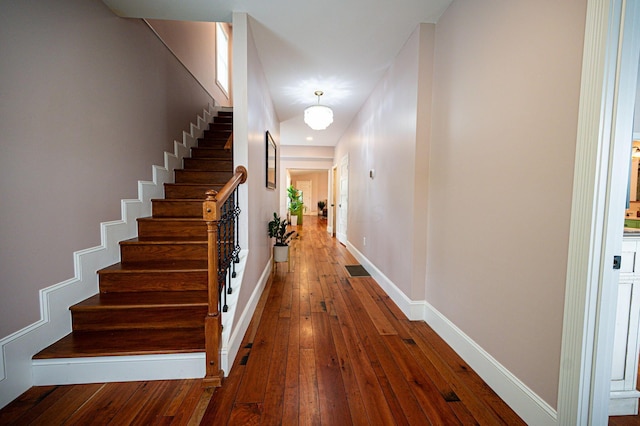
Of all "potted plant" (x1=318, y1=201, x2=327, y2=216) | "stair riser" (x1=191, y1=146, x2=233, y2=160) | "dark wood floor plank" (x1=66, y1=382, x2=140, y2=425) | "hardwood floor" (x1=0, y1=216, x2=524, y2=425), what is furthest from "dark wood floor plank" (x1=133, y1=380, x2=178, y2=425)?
"potted plant" (x1=318, y1=201, x2=327, y2=216)

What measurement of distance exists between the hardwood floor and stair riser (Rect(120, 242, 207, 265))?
82 cm

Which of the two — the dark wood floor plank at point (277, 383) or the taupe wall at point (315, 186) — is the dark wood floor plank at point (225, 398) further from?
the taupe wall at point (315, 186)

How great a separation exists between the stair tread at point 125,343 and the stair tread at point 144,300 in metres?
0.18

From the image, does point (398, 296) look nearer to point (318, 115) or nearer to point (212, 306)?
point (212, 306)

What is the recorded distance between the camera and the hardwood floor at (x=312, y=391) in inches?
50.9

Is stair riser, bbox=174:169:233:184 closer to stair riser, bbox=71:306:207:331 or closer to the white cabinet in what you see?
stair riser, bbox=71:306:207:331

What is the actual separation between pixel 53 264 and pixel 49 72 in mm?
1212

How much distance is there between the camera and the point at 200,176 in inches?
123

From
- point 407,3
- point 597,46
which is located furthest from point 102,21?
point 597,46

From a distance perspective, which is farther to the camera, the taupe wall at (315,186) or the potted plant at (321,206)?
the taupe wall at (315,186)

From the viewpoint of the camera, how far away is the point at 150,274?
195cm

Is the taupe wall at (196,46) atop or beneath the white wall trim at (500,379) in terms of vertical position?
atop

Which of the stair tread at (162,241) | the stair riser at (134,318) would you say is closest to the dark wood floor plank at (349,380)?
the stair riser at (134,318)

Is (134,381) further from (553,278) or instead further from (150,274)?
(553,278)
